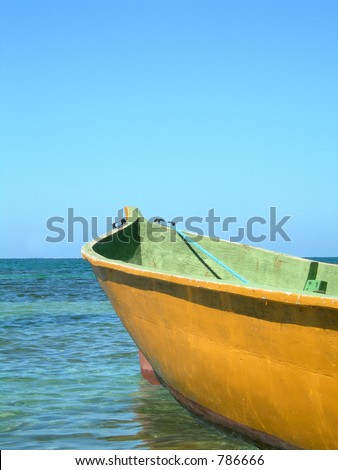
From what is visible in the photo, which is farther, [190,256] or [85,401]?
[190,256]

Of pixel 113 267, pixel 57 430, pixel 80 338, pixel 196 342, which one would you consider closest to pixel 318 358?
pixel 196 342

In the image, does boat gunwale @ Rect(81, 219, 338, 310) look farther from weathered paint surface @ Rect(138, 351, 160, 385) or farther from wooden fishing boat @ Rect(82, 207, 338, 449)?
weathered paint surface @ Rect(138, 351, 160, 385)

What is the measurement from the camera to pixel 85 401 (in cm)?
659

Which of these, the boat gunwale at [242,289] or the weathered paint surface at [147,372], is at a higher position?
the boat gunwale at [242,289]

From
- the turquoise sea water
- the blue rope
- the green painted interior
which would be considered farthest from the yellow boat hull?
the green painted interior

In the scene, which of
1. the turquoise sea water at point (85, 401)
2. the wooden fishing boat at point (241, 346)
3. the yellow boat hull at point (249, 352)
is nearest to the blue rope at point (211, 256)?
the turquoise sea water at point (85, 401)

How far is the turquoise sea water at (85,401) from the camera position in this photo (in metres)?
5.31

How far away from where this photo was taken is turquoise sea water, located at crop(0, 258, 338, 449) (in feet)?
17.4

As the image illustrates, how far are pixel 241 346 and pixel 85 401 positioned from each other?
2.85 metres

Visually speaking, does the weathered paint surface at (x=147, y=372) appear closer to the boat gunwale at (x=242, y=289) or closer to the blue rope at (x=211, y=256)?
the blue rope at (x=211, y=256)

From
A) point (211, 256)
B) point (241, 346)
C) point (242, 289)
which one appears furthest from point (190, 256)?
point (242, 289)

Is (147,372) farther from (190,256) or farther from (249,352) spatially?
(249,352)

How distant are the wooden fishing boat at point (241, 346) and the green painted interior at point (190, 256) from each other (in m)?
1.46
